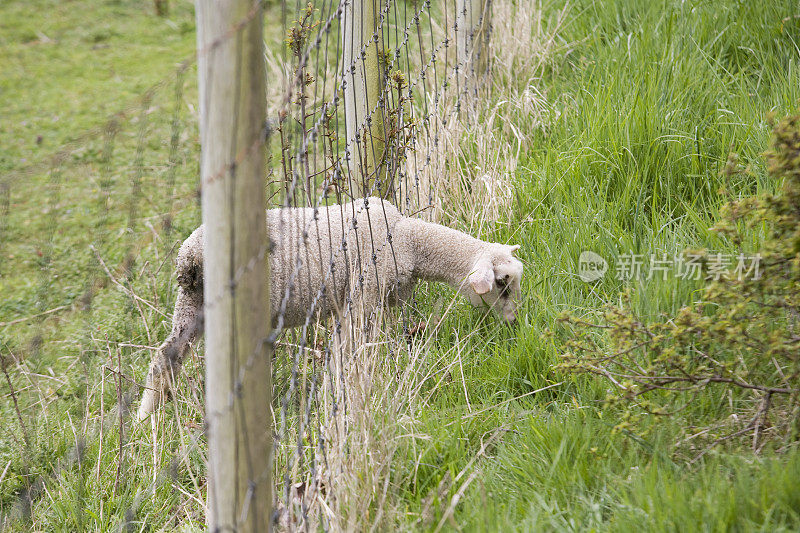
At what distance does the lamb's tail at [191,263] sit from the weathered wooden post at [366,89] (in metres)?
0.85

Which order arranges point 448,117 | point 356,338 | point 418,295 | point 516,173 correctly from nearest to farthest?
1. point 356,338
2. point 418,295
3. point 516,173
4. point 448,117

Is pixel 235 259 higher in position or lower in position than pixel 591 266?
higher

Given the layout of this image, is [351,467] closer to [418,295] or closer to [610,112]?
[418,295]

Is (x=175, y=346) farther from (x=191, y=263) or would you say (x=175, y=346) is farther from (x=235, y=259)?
(x=235, y=259)

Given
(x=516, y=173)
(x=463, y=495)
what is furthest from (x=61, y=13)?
(x=463, y=495)

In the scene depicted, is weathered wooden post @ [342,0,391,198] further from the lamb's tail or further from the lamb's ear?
the lamb's tail

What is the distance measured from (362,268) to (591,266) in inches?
44.0

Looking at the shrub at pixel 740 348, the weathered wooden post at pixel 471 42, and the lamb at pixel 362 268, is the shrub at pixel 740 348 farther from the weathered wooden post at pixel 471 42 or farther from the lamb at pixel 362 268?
the weathered wooden post at pixel 471 42

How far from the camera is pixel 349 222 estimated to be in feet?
12.3

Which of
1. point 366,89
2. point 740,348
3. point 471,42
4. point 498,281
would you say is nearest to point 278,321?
point 498,281

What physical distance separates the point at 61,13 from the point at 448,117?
9.02 meters

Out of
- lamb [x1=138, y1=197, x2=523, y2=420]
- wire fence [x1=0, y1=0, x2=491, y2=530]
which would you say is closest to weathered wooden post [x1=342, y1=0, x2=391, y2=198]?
wire fence [x1=0, y1=0, x2=491, y2=530]

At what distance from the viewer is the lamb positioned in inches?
142

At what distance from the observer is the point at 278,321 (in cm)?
300
